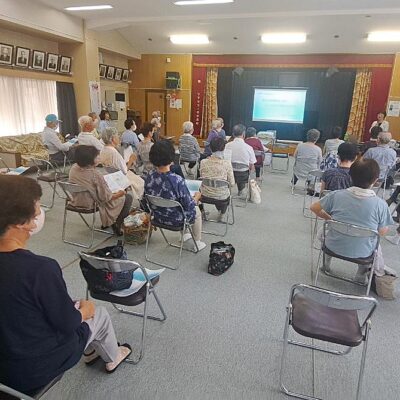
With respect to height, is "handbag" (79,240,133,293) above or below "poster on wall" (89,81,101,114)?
below

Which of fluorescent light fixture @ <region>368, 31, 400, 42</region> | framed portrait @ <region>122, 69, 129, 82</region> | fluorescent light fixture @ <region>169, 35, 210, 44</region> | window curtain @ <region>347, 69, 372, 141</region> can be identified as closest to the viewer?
fluorescent light fixture @ <region>368, 31, 400, 42</region>

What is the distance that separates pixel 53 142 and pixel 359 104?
25.9 feet

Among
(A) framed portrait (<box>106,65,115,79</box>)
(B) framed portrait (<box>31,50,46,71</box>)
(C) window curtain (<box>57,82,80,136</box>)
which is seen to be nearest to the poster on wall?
(C) window curtain (<box>57,82,80,136</box>)

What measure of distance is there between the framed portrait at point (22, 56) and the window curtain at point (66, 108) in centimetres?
102

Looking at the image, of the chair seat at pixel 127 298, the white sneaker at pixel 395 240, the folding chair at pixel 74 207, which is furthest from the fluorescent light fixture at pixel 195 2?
the chair seat at pixel 127 298

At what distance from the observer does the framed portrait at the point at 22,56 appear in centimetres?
658

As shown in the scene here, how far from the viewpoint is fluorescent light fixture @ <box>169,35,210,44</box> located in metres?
8.99

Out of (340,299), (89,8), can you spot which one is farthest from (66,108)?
(340,299)

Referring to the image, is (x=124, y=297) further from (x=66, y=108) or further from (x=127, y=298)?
(x=66, y=108)

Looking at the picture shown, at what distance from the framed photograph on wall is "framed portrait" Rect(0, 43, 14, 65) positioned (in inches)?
53.7

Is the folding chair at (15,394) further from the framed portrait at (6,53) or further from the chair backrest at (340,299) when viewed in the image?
the framed portrait at (6,53)

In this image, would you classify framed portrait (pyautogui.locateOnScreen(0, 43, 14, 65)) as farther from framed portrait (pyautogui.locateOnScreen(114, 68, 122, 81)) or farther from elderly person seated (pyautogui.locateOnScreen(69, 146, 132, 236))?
elderly person seated (pyautogui.locateOnScreen(69, 146, 132, 236))

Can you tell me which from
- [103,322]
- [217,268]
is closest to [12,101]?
[217,268]

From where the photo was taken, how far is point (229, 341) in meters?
2.14
